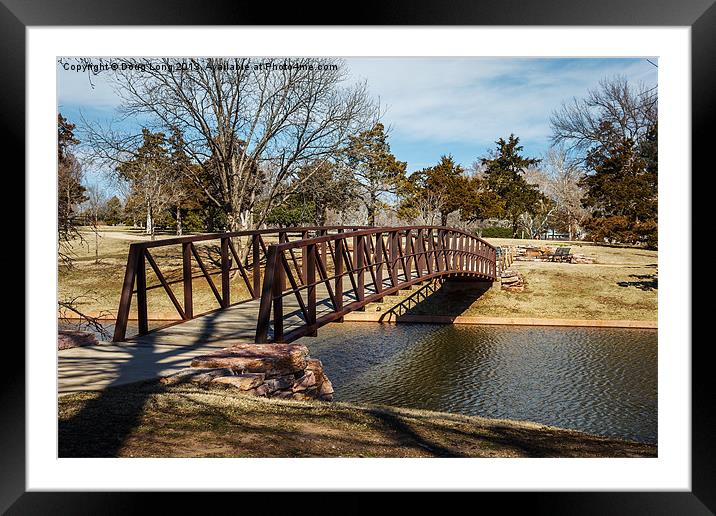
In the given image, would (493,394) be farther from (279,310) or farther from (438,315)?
(438,315)

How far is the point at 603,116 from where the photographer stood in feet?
64.1

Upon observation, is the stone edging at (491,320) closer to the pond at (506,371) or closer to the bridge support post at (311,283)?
the pond at (506,371)

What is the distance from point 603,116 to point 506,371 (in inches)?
456

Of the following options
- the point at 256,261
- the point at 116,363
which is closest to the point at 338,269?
the point at 256,261

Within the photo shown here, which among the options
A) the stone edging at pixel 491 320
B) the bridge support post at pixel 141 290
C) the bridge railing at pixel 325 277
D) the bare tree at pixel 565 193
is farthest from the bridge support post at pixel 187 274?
the bare tree at pixel 565 193

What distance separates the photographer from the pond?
887cm

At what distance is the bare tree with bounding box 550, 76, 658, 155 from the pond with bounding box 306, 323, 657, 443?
6.16 metres

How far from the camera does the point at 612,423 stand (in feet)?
27.3

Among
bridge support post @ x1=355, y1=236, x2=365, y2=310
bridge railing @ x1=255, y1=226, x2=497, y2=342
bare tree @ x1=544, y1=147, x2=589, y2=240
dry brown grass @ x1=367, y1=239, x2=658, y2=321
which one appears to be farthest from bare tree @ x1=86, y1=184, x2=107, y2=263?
bare tree @ x1=544, y1=147, x2=589, y2=240
